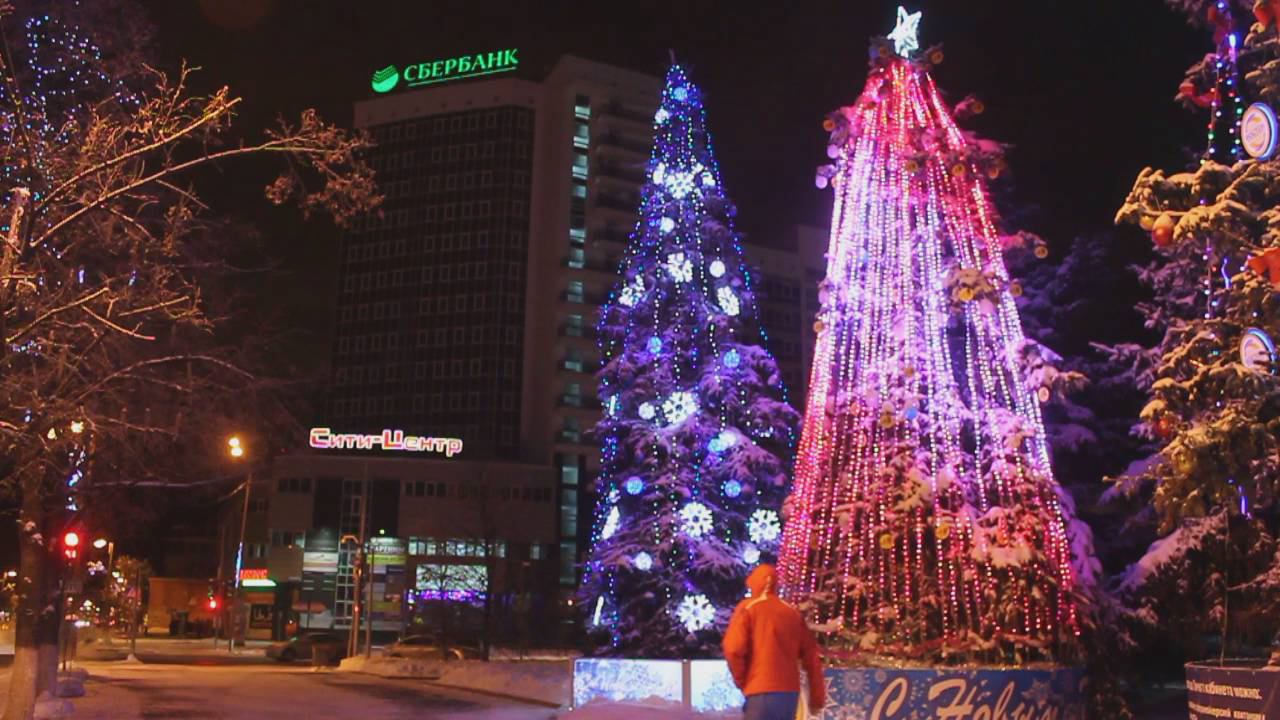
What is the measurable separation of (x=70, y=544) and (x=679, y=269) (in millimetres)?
13911

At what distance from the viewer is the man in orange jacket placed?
686 centimetres

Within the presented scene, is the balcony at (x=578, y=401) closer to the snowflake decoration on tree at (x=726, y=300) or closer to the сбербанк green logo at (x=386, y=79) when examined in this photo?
the сбербанк green logo at (x=386, y=79)

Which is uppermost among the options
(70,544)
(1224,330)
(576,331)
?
(576,331)

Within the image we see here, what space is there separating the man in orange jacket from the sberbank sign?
103940 millimetres

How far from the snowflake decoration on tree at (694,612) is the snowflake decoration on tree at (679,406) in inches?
154

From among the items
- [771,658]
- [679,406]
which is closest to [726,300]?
[679,406]

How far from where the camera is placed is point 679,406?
25.7m

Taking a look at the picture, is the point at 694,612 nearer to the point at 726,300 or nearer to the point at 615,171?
the point at 726,300

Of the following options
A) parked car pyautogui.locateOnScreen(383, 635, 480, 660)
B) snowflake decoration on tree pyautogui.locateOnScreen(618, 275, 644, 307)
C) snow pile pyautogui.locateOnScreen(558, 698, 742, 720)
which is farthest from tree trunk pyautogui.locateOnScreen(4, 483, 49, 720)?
parked car pyautogui.locateOnScreen(383, 635, 480, 660)

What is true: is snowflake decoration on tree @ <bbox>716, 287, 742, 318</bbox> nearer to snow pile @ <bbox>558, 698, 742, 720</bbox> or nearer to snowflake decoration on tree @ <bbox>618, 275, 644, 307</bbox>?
snowflake decoration on tree @ <bbox>618, 275, 644, 307</bbox>

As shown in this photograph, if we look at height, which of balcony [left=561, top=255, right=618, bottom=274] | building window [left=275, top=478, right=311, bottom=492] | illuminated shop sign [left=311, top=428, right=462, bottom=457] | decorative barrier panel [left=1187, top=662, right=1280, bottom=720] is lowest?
decorative barrier panel [left=1187, top=662, right=1280, bottom=720]

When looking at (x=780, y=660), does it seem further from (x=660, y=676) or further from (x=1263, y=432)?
(x=660, y=676)

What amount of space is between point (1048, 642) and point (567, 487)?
74491 mm

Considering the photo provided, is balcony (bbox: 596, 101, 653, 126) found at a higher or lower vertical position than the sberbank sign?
lower
